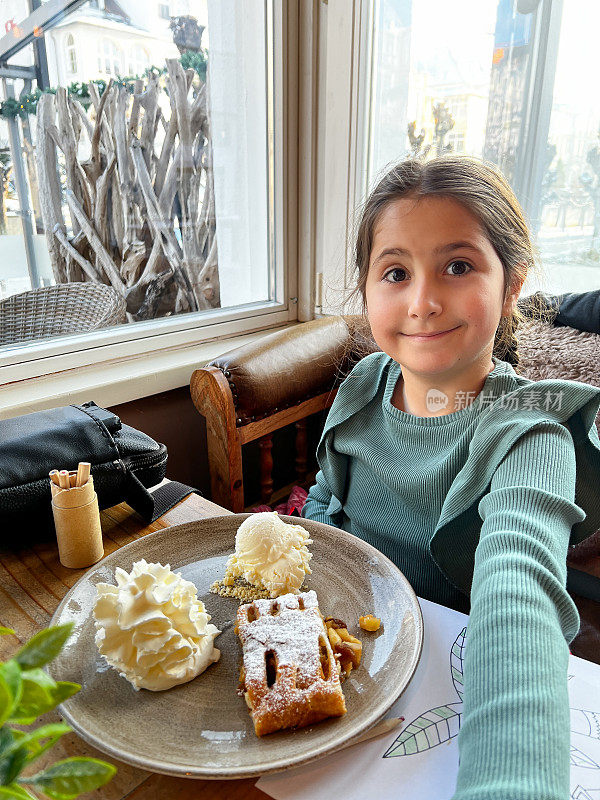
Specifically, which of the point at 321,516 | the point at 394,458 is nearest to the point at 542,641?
the point at 394,458


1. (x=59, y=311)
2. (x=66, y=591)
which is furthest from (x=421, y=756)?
(x=59, y=311)

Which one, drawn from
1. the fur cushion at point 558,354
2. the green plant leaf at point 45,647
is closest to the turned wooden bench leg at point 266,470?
the fur cushion at point 558,354

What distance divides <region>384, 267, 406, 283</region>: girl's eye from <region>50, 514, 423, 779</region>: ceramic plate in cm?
39

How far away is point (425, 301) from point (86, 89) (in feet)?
4.06

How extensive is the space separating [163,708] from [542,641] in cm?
35

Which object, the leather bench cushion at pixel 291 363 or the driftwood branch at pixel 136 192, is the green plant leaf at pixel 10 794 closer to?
the leather bench cushion at pixel 291 363

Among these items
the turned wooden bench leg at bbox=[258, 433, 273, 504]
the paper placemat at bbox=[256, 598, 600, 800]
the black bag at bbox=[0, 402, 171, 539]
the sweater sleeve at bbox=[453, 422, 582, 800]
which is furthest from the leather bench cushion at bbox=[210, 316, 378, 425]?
the paper placemat at bbox=[256, 598, 600, 800]

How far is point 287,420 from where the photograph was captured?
151 centimetres

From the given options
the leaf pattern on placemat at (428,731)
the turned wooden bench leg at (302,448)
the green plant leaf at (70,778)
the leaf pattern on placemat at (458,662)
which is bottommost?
the turned wooden bench leg at (302,448)

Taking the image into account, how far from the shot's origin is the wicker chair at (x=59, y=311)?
1.47 m

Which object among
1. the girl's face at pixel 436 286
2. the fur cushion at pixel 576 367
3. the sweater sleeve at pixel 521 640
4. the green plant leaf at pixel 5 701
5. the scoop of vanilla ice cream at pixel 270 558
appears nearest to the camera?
the green plant leaf at pixel 5 701

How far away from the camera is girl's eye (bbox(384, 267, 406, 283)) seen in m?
0.86

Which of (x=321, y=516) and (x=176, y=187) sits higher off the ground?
(x=176, y=187)

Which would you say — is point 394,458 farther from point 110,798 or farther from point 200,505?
point 110,798
